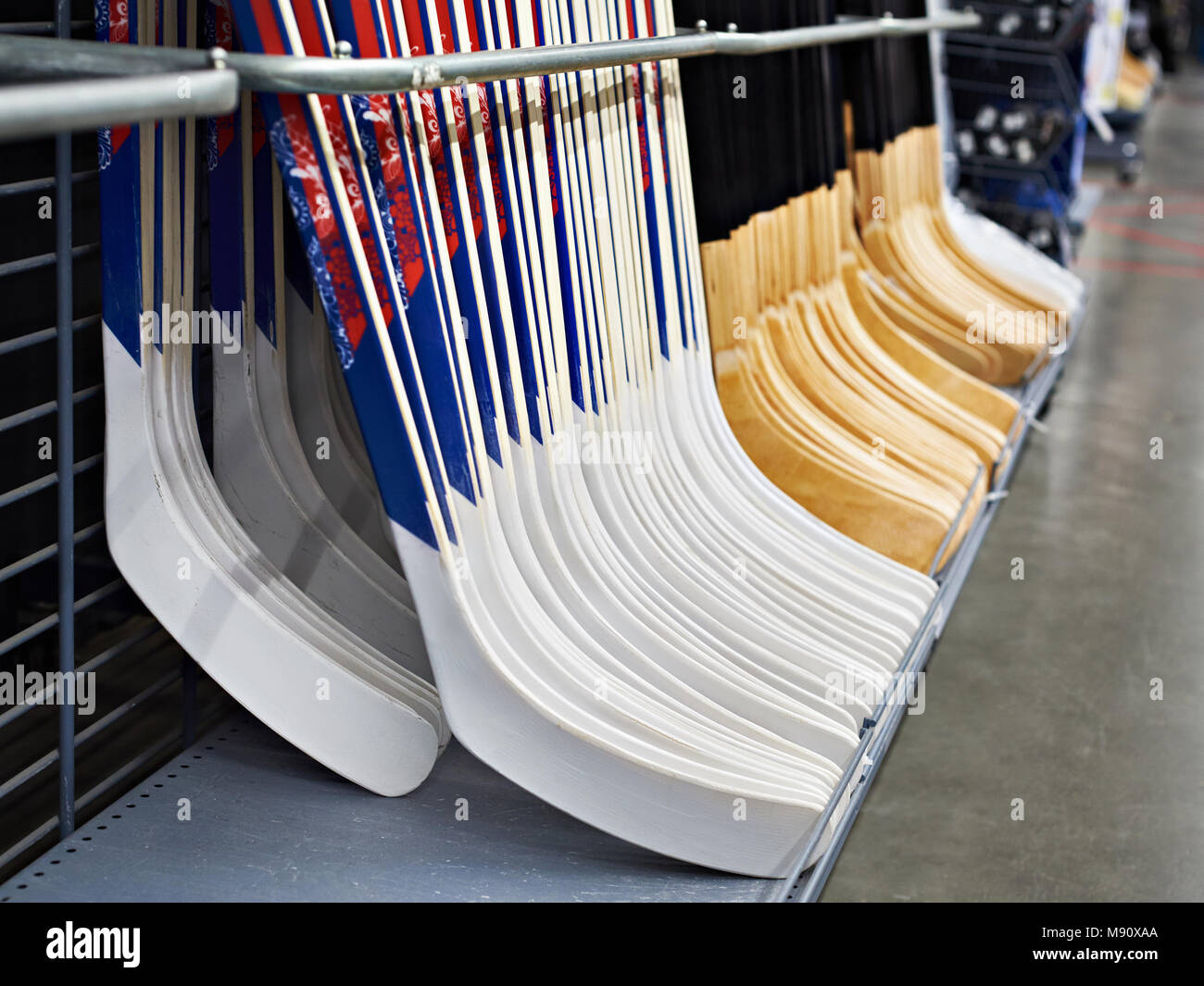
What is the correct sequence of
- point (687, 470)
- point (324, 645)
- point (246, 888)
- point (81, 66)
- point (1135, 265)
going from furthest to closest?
point (1135, 265) < point (687, 470) < point (324, 645) < point (246, 888) < point (81, 66)

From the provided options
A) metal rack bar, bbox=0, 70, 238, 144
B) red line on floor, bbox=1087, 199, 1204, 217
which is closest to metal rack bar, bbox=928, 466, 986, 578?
metal rack bar, bbox=0, 70, 238, 144

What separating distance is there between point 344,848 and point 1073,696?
1.86 meters

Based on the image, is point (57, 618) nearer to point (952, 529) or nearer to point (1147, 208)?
point (952, 529)

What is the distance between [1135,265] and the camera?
273 inches

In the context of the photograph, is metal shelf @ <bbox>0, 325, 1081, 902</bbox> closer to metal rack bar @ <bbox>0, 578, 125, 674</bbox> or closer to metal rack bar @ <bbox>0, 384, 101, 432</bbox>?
metal rack bar @ <bbox>0, 578, 125, 674</bbox>

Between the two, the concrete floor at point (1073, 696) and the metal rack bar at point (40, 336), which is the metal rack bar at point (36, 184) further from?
the concrete floor at point (1073, 696)

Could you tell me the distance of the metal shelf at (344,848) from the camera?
62.3 inches

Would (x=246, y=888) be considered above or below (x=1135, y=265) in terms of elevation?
below

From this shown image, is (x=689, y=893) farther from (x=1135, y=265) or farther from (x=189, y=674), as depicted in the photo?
(x=1135, y=265)

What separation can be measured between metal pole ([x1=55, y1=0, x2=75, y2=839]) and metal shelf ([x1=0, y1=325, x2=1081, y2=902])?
0.29 feet

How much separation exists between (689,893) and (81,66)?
44.9 inches

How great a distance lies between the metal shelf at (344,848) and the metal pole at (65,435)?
0.29 ft

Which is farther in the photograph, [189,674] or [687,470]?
[687,470]
